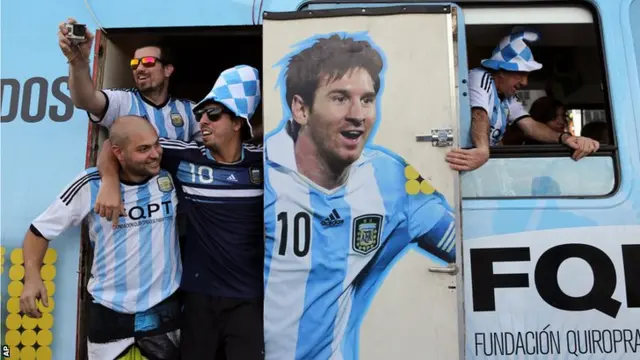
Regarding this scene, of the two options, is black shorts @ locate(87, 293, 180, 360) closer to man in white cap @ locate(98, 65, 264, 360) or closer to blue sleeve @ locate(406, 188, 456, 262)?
man in white cap @ locate(98, 65, 264, 360)

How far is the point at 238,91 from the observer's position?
2.46m

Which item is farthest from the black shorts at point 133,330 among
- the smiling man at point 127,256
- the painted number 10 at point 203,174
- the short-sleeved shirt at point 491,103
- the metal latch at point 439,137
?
the short-sleeved shirt at point 491,103

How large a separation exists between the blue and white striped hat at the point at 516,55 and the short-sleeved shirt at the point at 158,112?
4.84ft

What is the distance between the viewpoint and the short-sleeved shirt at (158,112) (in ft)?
8.39

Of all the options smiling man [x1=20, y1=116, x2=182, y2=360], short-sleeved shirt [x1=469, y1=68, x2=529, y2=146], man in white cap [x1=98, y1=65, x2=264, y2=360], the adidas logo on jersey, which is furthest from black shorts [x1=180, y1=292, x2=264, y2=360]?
short-sleeved shirt [x1=469, y1=68, x2=529, y2=146]

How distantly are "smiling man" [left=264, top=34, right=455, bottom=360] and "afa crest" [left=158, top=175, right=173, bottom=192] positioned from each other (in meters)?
0.43

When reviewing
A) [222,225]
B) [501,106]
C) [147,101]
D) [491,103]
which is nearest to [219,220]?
[222,225]

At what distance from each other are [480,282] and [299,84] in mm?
1109

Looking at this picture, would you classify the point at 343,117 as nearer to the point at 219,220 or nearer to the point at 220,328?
the point at 219,220

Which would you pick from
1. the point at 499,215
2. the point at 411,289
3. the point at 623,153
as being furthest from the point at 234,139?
the point at 623,153

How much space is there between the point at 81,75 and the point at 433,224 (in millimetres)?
1526

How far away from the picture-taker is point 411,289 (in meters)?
2.33

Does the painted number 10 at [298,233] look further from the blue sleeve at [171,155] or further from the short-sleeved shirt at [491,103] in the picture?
the short-sleeved shirt at [491,103]

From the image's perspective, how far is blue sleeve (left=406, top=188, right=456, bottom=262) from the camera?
2.33m
